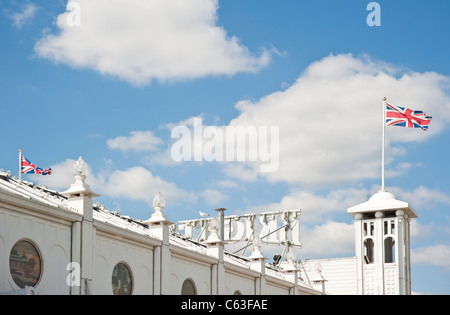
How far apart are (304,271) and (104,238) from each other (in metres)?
39.0

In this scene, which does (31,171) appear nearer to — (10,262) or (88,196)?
(88,196)

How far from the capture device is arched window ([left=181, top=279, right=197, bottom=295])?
1656 inches

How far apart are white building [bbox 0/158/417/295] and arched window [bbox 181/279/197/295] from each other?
56 millimetres

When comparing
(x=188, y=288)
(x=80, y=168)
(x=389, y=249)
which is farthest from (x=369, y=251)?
(x=80, y=168)

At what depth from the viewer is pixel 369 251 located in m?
67.2

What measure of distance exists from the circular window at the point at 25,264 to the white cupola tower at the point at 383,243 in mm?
39592

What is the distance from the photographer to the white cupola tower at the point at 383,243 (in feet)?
210

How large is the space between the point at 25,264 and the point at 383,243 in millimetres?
41001

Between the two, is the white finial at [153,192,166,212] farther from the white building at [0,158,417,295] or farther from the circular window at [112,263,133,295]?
the circular window at [112,263,133,295]

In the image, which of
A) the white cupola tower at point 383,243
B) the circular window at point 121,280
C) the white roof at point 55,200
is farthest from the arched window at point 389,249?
the circular window at point 121,280

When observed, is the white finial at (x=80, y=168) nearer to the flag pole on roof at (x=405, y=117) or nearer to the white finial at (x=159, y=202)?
the white finial at (x=159, y=202)

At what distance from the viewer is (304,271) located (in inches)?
2803

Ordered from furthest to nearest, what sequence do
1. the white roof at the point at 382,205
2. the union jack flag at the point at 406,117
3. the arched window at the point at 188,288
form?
the white roof at the point at 382,205
the union jack flag at the point at 406,117
the arched window at the point at 188,288
